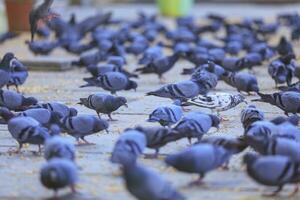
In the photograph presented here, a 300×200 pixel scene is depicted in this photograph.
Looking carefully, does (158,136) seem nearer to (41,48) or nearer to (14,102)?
(14,102)

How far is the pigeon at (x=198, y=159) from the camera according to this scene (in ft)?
14.6

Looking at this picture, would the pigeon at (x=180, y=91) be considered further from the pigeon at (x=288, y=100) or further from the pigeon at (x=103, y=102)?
the pigeon at (x=288, y=100)

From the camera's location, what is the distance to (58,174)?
13.8 feet

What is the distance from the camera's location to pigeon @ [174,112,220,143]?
5.25m

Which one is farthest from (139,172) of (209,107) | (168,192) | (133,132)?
(209,107)

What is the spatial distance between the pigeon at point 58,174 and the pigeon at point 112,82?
10.5 feet

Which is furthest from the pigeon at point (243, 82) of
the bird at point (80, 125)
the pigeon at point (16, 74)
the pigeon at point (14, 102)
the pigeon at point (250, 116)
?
the bird at point (80, 125)

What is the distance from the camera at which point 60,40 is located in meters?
11.8

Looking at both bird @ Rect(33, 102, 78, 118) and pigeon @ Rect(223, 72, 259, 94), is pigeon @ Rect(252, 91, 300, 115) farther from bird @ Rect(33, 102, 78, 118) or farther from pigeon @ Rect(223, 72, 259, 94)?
bird @ Rect(33, 102, 78, 118)

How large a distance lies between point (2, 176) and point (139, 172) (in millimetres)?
1264

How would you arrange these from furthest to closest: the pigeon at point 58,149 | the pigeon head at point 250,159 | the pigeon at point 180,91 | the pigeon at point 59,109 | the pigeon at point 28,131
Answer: the pigeon at point 180,91 < the pigeon at point 59,109 < the pigeon at point 28,131 < the pigeon at point 58,149 < the pigeon head at point 250,159

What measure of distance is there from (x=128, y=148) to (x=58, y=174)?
1.88 feet

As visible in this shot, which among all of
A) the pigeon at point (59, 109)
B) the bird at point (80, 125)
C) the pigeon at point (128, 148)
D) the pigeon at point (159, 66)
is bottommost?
the pigeon at point (159, 66)

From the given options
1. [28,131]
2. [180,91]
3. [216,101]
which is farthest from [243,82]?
[28,131]
